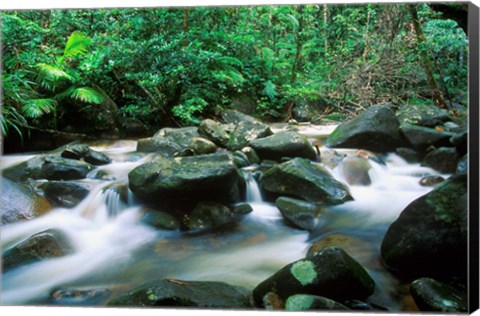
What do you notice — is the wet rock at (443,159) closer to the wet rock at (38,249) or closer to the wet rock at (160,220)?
the wet rock at (160,220)

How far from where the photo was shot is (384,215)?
2600 millimetres

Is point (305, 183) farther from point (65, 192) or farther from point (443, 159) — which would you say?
point (65, 192)

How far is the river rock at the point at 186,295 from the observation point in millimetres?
2539

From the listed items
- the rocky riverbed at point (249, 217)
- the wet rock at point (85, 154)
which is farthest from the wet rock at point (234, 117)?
the wet rock at point (85, 154)

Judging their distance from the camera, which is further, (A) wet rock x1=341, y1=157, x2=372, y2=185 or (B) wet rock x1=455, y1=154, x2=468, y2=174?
(A) wet rock x1=341, y1=157, x2=372, y2=185

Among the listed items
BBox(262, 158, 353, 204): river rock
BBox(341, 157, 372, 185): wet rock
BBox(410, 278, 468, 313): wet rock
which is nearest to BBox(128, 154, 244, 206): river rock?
BBox(262, 158, 353, 204): river rock

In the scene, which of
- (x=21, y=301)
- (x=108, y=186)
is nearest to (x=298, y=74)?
(x=108, y=186)

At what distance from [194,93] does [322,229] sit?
1150 millimetres

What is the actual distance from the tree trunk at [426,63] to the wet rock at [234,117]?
1040 millimetres

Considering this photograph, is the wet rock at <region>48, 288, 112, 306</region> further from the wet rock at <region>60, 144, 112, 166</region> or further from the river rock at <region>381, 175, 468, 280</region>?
the river rock at <region>381, 175, 468, 280</region>

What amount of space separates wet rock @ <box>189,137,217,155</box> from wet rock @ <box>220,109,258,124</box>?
0.17 meters

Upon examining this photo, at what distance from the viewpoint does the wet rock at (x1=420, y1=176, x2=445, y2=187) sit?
2.54m

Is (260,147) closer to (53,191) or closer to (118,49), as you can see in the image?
(118,49)

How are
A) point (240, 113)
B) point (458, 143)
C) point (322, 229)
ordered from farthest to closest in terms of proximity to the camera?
point (240, 113), point (322, 229), point (458, 143)
